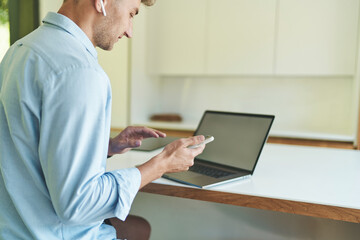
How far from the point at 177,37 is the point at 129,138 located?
2845 mm

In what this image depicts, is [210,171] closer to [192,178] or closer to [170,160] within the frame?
[192,178]

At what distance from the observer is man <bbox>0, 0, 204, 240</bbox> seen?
686 millimetres

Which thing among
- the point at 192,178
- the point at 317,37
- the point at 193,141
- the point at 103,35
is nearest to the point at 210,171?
the point at 192,178

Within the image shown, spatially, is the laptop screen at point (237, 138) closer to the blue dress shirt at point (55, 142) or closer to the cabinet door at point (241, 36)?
the blue dress shirt at point (55, 142)

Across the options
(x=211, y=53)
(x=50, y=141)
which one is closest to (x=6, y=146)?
(x=50, y=141)

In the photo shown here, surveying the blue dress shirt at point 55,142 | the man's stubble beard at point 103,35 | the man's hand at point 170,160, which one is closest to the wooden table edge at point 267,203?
the man's hand at point 170,160

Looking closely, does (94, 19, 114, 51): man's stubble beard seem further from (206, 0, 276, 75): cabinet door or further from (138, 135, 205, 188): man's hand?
(206, 0, 276, 75): cabinet door

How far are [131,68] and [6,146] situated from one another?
310 centimetres

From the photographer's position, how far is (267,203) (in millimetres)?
916

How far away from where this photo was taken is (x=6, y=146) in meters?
0.78

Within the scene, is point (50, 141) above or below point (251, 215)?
above

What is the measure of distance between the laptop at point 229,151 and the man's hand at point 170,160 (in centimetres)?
13

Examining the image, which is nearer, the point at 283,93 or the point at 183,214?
the point at 183,214

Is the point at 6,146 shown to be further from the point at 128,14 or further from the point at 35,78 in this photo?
the point at 128,14
